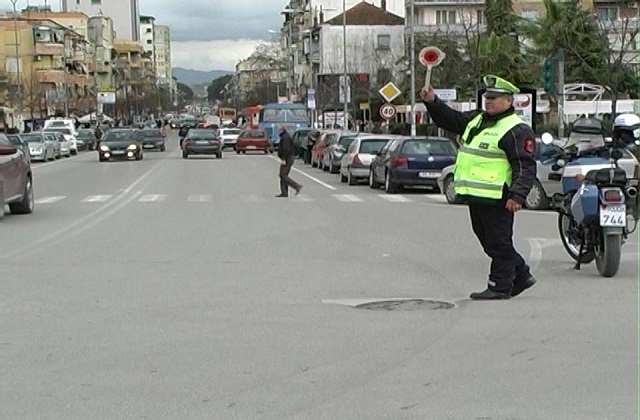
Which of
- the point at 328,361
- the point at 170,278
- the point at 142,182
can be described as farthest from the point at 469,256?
the point at 142,182

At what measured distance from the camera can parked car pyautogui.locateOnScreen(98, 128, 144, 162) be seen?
175ft

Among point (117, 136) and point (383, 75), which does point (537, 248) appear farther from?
point (383, 75)

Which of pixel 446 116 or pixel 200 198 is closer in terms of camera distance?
pixel 446 116

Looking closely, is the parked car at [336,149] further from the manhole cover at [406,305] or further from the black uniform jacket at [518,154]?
the black uniform jacket at [518,154]

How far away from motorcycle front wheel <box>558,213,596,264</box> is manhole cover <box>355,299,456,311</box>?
8.09ft

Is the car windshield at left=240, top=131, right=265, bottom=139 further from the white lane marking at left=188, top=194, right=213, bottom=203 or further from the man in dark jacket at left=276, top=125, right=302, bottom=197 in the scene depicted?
the white lane marking at left=188, top=194, right=213, bottom=203

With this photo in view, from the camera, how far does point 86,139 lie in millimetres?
79875

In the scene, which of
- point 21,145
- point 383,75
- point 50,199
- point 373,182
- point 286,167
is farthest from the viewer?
point 383,75

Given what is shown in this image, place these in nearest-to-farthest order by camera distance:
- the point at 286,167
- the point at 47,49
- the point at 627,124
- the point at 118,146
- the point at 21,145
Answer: the point at 627,124, the point at 286,167, the point at 21,145, the point at 118,146, the point at 47,49

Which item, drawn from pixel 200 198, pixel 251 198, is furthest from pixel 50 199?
pixel 251 198

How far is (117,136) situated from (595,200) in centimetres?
4478

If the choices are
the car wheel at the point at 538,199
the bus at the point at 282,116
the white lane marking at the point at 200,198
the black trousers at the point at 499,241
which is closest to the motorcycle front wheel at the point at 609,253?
the black trousers at the point at 499,241

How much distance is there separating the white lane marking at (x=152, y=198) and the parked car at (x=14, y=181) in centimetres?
404

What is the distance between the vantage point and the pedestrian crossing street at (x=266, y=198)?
82.0ft
